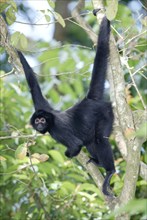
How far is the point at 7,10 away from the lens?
4359 millimetres

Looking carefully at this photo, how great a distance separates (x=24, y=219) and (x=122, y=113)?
2510mm

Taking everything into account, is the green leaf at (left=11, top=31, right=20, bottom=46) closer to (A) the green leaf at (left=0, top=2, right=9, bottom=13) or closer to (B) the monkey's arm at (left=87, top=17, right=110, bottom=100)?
(A) the green leaf at (left=0, top=2, right=9, bottom=13)

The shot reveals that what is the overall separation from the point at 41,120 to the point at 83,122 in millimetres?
555

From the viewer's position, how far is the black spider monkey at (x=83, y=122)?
16.8ft

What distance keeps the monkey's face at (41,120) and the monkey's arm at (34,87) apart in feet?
0.29

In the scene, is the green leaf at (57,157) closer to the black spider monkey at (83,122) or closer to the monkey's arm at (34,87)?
the black spider monkey at (83,122)

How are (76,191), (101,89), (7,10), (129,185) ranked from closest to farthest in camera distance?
(129,185), (7,10), (101,89), (76,191)

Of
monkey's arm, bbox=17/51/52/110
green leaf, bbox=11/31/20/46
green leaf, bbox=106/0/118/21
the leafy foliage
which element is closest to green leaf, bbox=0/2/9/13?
green leaf, bbox=11/31/20/46

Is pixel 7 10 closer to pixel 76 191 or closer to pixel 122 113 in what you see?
pixel 122 113

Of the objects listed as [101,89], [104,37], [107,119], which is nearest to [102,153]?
[107,119]

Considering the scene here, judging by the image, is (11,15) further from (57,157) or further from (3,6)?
(57,157)

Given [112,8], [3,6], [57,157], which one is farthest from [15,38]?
[57,157]

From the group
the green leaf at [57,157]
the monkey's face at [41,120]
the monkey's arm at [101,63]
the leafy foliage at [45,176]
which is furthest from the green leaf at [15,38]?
the green leaf at [57,157]

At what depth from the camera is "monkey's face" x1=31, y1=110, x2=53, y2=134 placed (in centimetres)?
522
